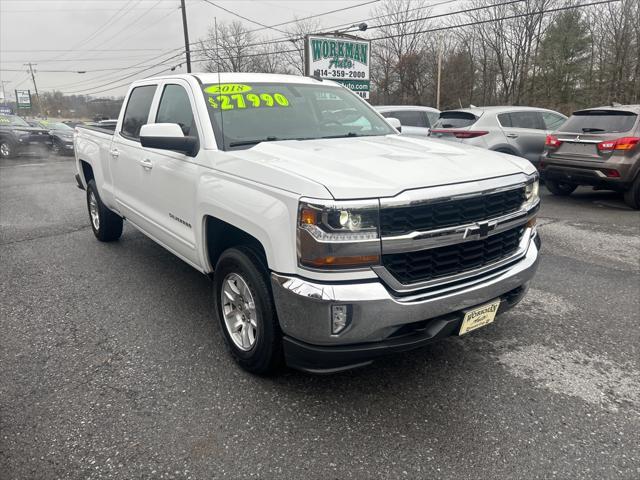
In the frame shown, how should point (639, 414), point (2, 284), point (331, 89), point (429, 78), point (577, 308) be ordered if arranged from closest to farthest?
point (639, 414) < point (577, 308) < point (331, 89) < point (2, 284) < point (429, 78)

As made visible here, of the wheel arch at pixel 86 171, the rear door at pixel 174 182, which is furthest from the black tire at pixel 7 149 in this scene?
the rear door at pixel 174 182

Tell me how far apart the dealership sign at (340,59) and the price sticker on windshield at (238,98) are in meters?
10.6

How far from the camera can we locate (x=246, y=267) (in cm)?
277

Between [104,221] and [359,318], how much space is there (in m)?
4.71

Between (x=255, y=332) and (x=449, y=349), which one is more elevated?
(x=255, y=332)

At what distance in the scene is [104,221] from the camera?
598 centimetres

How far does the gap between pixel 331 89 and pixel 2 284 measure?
12.3ft

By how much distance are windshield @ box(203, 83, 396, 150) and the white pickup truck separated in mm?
14

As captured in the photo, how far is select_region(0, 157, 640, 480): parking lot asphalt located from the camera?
232 centimetres

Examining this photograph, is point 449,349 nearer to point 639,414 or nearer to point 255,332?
point 639,414

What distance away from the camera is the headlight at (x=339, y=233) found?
7.51 ft

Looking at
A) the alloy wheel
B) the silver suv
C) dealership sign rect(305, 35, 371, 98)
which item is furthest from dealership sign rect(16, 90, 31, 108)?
the alloy wheel

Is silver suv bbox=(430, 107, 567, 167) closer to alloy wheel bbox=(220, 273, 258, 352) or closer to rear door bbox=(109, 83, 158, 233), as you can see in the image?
rear door bbox=(109, 83, 158, 233)

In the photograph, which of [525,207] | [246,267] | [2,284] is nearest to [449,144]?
[525,207]
